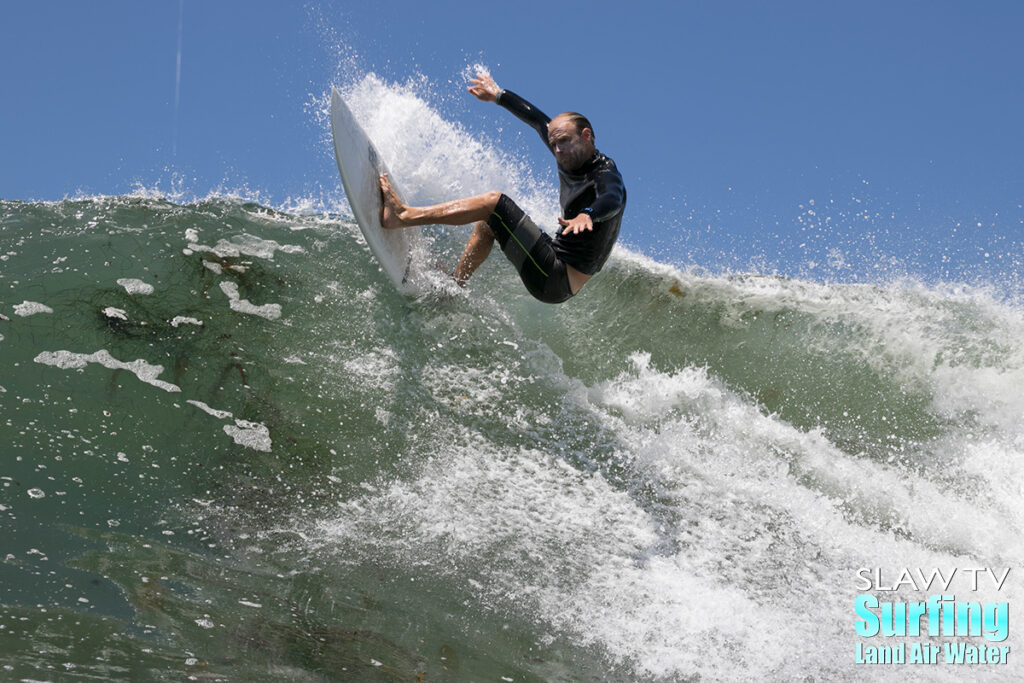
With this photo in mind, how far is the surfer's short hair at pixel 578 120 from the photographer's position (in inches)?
194

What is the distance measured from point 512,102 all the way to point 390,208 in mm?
1263

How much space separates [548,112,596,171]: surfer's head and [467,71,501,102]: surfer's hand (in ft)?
3.03

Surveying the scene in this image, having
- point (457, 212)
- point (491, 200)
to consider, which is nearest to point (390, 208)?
point (457, 212)

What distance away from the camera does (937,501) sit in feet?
15.8

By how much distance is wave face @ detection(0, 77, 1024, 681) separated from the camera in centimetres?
316

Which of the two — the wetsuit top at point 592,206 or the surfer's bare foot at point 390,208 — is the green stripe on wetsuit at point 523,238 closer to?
the wetsuit top at point 592,206

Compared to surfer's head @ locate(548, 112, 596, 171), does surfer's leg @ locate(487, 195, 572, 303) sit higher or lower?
lower

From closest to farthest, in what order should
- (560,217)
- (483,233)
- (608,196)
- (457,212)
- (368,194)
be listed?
(608,196) < (560,217) < (457,212) < (368,194) < (483,233)

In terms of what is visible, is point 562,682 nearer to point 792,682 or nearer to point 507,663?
point 507,663

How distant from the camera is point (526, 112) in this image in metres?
5.43

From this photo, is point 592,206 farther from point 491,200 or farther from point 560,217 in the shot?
point 491,200

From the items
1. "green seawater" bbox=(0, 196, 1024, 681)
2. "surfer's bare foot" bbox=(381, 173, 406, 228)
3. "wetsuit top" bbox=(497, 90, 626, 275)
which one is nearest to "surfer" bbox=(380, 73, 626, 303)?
"wetsuit top" bbox=(497, 90, 626, 275)

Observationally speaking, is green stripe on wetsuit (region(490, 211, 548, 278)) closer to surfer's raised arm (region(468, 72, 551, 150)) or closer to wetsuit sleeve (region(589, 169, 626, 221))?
wetsuit sleeve (region(589, 169, 626, 221))

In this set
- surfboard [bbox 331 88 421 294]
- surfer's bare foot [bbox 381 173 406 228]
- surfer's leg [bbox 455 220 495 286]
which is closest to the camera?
surfboard [bbox 331 88 421 294]
